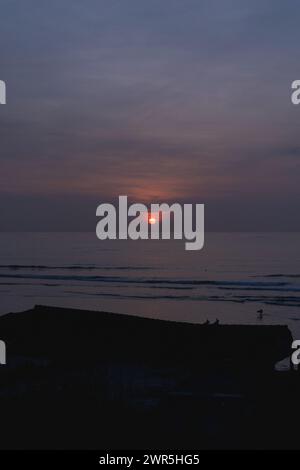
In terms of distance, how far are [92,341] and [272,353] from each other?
4.29 meters

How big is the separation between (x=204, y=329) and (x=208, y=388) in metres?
3.80

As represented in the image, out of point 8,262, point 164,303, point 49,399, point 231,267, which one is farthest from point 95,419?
point 8,262

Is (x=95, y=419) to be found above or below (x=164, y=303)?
below

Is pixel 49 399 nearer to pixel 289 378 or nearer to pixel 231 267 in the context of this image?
pixel 289 378

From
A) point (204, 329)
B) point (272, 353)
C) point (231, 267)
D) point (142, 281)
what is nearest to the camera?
point (272, 353)

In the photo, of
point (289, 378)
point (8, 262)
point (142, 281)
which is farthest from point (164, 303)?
point (8, 262)

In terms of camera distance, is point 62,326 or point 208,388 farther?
point 62,326

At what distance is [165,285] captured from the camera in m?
46.2

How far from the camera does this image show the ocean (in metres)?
31.9

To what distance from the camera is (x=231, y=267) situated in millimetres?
64125

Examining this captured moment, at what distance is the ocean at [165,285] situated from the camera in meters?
31.9
